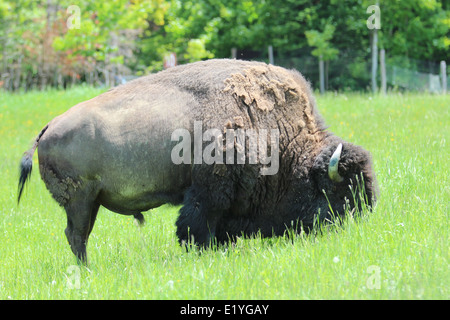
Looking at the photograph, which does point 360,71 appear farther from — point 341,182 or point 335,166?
point 335,166

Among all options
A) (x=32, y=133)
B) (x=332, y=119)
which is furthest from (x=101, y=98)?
(x=32, y=133)

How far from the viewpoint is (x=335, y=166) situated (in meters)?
5.59

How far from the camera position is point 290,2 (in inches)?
1006

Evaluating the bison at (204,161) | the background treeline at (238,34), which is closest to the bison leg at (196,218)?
the bison at (204,161)

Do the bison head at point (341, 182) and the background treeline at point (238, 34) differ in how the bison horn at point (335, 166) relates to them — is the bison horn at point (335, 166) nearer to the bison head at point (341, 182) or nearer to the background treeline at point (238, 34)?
the bison head at point (341, 182)

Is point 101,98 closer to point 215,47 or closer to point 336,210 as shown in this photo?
point 336,210

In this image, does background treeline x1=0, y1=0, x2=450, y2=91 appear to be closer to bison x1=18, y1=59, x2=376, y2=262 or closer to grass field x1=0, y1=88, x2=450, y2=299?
grass field x1=0, y1=88, x2=450, y2=299

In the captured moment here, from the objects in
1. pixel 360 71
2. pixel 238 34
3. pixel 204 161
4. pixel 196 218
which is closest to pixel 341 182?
pixel 204 161

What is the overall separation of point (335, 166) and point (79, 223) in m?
2.64

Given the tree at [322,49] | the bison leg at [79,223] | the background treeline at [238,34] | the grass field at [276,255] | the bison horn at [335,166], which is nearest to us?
the grass field at [276,255]

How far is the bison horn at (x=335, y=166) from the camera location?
5.57m

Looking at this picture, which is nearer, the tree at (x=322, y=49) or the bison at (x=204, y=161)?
the bison at (x=204, y=161)

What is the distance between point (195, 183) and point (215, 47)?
74.0 ft

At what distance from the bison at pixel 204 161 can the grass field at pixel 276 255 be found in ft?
1.10
